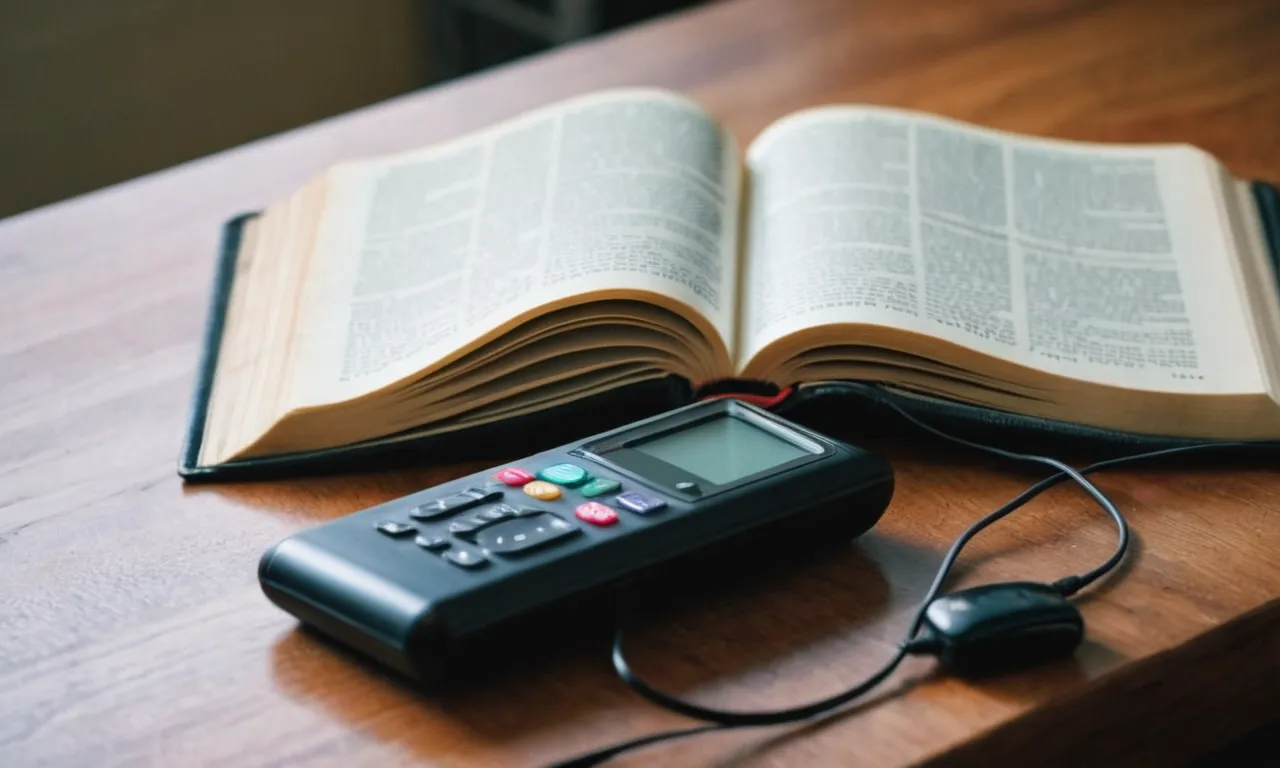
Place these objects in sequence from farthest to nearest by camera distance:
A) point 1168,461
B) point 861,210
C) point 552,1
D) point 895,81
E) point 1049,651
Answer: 1. point 552,1
2. point 895,81
3. point 861,210
4. point 1168,461
5. point 1049,651

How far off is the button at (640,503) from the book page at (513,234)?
13 centimetres

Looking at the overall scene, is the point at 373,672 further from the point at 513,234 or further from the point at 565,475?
the point at 513,234

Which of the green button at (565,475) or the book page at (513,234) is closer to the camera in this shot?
the green button at (565,475)

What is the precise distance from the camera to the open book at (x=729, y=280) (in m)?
0.70

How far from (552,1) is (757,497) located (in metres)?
1.63

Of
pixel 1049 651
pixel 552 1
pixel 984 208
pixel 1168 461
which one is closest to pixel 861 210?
pixel 984 208

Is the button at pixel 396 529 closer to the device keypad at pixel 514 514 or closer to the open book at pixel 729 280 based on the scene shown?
the device keypad at pixel 514 514

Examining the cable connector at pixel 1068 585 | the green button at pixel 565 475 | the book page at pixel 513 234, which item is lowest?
the green button at pixel 565 475

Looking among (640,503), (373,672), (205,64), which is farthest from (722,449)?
(205,64)

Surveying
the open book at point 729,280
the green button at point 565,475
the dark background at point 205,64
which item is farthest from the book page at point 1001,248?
the dark background at point 205,64

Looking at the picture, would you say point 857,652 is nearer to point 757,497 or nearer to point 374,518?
point 757,497

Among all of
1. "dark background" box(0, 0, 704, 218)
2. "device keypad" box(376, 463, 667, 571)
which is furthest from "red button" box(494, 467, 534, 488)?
"dark background" box(0, 0, 704, 218)

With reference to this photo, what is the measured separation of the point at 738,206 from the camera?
0.86m

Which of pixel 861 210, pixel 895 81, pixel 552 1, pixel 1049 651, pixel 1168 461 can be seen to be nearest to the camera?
pixel 1049 651
